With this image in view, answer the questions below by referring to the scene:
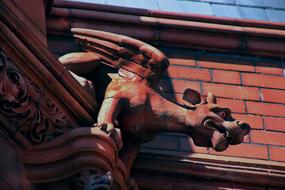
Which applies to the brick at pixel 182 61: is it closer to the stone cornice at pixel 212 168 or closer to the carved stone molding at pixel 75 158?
the stone cornice at pixel 212 168

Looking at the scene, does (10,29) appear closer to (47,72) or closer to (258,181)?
(47,72)

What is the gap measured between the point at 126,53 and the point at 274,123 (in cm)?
120

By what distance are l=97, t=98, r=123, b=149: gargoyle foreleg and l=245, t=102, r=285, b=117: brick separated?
4.44 feet

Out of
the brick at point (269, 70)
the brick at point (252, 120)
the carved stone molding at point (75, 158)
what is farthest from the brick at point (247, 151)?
the carved stone molding at point (75, 158)

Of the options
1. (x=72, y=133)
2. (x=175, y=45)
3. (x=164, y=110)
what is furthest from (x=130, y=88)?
(x=175, y=45)

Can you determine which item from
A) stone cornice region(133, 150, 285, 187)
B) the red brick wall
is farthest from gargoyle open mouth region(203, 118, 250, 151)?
the red brick wall

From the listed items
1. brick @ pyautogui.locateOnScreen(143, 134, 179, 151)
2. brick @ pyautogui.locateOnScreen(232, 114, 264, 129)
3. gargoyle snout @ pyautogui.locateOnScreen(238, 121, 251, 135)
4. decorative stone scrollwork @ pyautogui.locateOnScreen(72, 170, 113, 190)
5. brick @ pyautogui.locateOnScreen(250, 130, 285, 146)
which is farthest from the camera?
brick @ pyautogui.locateOnScreen(232, 114, 264, 129)

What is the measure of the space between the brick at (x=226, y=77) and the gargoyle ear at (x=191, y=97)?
3.10 feet

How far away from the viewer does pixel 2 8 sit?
6914 mm

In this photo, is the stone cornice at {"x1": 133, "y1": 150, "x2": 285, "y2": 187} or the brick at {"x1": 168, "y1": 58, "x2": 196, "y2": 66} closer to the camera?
the stone cornice at {"x1": 133, "y1": 150, "x2": 285, "y2": 187}

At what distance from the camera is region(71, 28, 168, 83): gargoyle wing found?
768cm

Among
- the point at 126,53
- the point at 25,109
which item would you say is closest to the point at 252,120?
the point at 126,53

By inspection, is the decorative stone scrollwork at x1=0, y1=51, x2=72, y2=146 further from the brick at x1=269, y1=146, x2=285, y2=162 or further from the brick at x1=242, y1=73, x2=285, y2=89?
the brick at x1=242, y1=73, x2=285, y2=89

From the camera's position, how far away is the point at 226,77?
861cm
